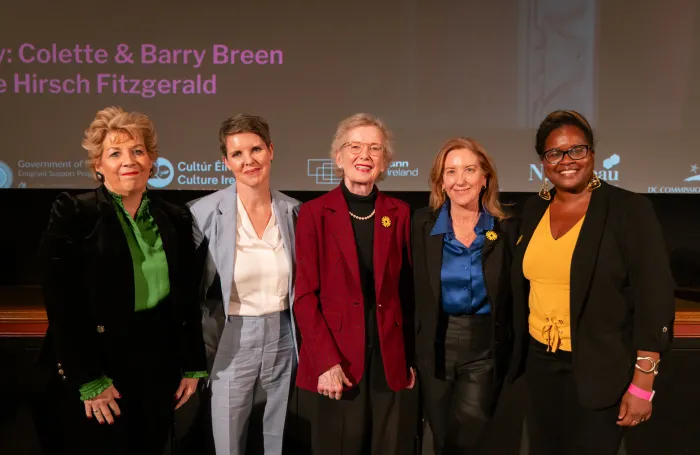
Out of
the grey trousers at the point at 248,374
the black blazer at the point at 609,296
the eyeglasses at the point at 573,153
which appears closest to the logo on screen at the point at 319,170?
the grey trousers at the point at 248,374

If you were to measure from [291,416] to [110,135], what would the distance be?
1637 millimetres

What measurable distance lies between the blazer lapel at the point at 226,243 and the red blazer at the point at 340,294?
0.84 feet

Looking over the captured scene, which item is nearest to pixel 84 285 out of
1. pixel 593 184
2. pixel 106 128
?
pixel 106 128

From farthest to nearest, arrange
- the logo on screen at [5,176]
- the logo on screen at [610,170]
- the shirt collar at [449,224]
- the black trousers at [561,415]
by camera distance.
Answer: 1. the logo on screen at [610,170]
2. the logo on screen at [5,176]
3. the shirt collar at [449,224]
4. the black trousers at [561,415]

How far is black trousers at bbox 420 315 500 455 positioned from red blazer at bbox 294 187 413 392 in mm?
157

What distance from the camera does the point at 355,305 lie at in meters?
1.94

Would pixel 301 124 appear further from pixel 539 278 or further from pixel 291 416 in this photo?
pixel 539 278

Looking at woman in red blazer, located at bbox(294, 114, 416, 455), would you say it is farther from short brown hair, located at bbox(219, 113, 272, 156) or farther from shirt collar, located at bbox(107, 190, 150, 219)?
shirt collar, located at bbox(107, 190, 150, 219)

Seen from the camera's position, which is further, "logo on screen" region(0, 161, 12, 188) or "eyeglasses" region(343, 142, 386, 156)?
"logo on screen" region(0, 161, 12, 188)

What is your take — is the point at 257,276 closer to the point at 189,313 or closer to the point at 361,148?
the point at 189,313

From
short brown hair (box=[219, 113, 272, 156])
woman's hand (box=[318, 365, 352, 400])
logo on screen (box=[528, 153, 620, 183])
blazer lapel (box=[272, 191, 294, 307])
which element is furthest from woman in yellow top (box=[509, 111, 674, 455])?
logo on screen (box=[528, 153, 620, 183])

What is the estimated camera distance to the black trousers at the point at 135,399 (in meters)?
1.78

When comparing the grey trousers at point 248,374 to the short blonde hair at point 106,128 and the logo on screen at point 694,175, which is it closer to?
the short blonde hair at point 106,128

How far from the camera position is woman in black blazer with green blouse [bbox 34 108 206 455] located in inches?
67.8
